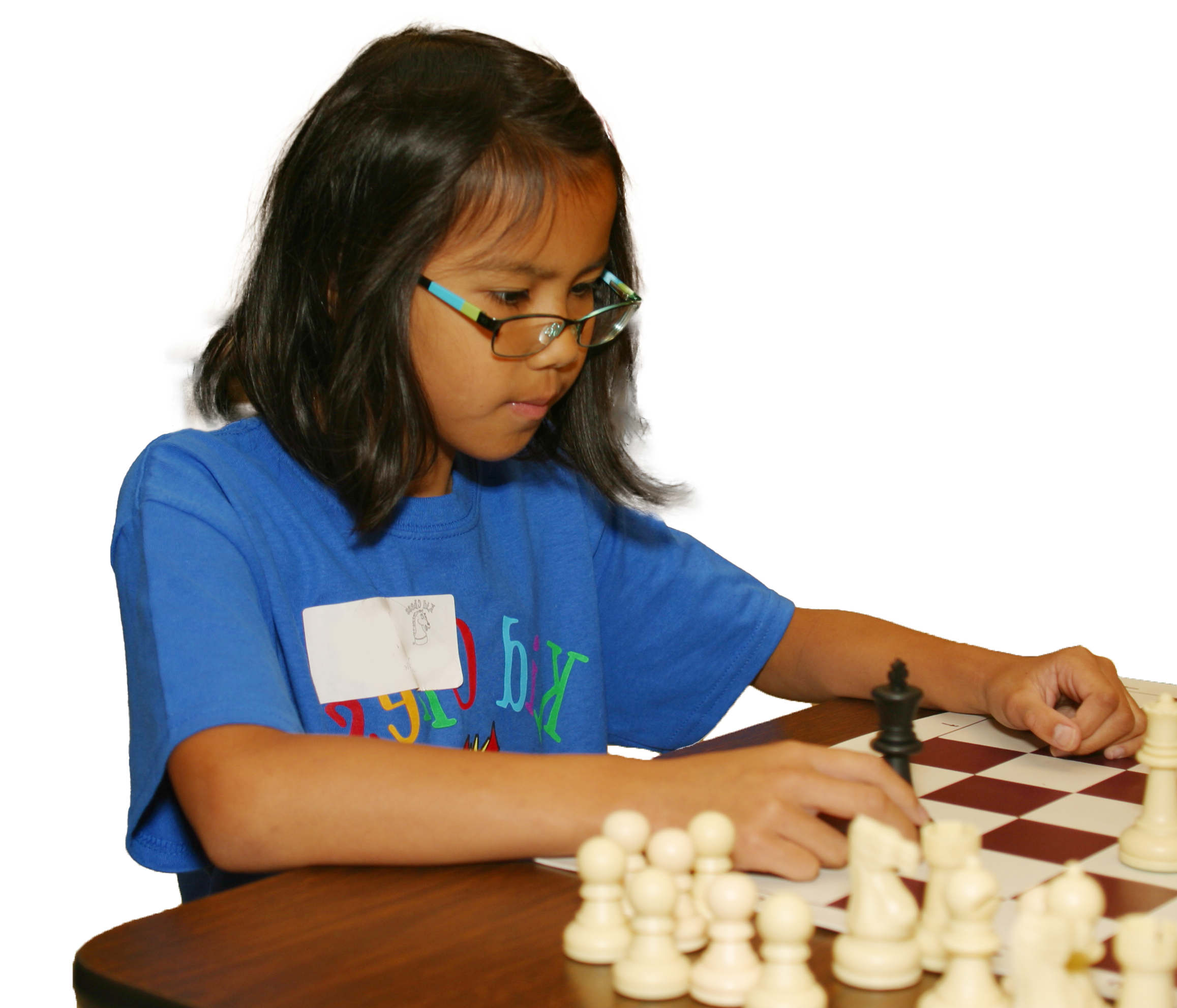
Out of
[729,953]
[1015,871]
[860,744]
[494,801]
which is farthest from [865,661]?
[729,953]

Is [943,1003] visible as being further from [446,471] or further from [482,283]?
[446,471]

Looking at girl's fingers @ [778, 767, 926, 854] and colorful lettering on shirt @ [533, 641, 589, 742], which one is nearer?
girl's fingers @ [778, 767, 926, 854]

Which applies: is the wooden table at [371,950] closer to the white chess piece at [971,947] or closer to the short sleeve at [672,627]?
the white chess piece at [971,947]

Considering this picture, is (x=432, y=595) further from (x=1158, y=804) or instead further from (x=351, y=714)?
(x=1158, y=804)

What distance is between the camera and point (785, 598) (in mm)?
1748

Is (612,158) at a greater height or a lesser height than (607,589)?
greater

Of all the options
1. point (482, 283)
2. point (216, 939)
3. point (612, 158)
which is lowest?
point (216, 939)

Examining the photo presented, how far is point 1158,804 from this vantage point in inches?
40.3

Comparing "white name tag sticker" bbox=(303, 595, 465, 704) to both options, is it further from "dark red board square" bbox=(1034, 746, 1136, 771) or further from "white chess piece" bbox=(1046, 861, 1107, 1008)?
"white chess piece" bbox=(1046, 861, 1107, 1008)

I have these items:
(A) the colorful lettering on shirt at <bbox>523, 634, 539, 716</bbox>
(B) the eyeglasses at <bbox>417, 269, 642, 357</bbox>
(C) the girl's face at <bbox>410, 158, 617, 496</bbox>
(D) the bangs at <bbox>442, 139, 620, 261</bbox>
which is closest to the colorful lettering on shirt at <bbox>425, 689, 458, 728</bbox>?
(A) the colorful lettering on shirt at <bbox>523, 634, 539, 716</bbox>

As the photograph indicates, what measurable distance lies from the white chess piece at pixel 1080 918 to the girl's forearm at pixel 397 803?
0.35 m

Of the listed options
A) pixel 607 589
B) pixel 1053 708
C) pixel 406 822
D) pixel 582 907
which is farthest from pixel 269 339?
pixel 1053 708

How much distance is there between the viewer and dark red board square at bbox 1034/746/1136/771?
128cm

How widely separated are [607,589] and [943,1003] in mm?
1053
